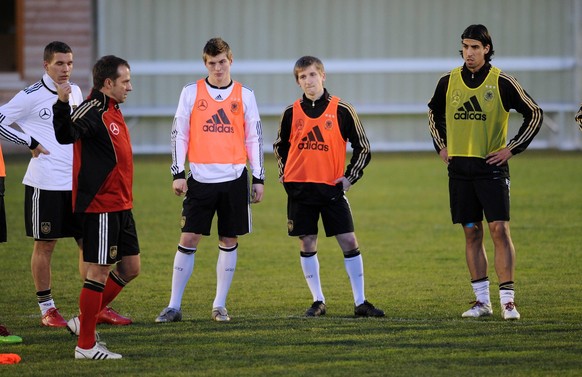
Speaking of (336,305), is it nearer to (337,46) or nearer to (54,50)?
(54,50)

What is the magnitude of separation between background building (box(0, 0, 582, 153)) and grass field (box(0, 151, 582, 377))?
33.4 ft

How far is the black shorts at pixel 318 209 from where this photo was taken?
863 cm

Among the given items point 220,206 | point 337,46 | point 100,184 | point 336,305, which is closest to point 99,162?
point 100,184

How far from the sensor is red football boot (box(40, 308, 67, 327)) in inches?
324

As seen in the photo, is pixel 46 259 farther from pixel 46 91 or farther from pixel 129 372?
pixel 129 372

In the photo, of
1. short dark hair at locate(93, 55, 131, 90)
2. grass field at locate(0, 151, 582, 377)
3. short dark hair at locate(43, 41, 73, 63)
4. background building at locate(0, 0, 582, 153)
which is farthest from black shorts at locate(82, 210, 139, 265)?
background building at locate(0, 0, 582, 153)

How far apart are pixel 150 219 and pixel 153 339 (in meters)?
7.80

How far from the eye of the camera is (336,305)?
9.13 metres

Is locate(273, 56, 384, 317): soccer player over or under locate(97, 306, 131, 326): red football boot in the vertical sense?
over

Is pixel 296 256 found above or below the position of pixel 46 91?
below

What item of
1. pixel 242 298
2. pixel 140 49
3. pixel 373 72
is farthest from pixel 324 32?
pixel 242 298

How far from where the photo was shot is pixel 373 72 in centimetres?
2717

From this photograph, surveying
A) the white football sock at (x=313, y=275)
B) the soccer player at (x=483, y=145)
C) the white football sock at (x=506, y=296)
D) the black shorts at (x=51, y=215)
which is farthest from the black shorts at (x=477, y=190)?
the black shorts at (x=51, y=215)

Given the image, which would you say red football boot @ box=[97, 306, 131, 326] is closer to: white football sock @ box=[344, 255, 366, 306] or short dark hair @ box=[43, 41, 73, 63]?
white football sock @ box=[344, 255, 366, 306]
